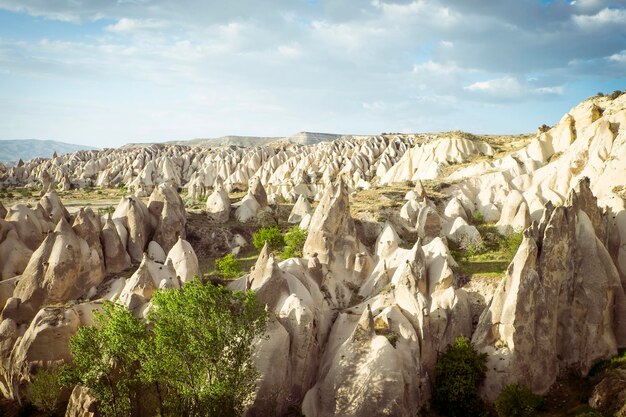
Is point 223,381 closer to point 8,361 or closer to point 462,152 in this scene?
point 8,361

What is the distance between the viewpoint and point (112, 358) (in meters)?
18.7

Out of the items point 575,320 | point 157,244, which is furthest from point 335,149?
point 575,320

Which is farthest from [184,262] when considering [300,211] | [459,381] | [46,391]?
[300,211]

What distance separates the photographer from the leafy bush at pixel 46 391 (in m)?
21.0

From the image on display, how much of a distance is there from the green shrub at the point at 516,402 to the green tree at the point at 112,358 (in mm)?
16905

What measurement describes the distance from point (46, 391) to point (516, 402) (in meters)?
23.1

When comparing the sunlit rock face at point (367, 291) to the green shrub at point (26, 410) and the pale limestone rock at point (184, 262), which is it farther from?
the green shrub at point (26, 410)

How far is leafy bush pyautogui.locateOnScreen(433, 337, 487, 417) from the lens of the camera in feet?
71.3

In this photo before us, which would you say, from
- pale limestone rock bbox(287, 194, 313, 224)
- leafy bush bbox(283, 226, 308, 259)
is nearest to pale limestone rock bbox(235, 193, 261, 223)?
pale limestone rock bbox(287, 194, 313, 224)

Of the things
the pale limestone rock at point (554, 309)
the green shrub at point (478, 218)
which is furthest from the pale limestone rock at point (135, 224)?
the green shrub at point (478, 218)

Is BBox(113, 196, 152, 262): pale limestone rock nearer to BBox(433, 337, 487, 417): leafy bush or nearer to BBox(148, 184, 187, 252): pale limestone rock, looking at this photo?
BBox(148, 184, 187, 252): pale limestone rock

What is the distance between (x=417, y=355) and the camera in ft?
74.1

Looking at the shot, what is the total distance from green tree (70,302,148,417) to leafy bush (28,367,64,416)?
11.8 ft

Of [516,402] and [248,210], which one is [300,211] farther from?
[516,402]
